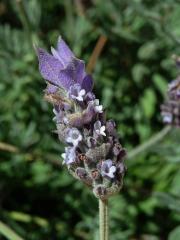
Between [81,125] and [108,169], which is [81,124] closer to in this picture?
[81,125]

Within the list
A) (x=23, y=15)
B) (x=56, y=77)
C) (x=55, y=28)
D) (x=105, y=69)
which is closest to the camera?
(x=56, y=77)

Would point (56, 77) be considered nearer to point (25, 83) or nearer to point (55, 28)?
point (25, 83)

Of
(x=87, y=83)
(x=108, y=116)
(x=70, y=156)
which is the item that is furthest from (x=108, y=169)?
(x=108, y=116)

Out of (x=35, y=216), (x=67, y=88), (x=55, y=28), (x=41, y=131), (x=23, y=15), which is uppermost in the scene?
(x=55, y=28)

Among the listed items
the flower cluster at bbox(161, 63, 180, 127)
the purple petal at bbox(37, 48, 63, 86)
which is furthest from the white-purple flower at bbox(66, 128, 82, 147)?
the flower cluster at bbox(161, 63, 180, 127)

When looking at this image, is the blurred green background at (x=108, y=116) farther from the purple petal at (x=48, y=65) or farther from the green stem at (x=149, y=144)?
the purple petal at (x=48, y=65)

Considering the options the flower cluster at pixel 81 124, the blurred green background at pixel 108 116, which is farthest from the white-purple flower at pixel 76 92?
the blurred green background at pixel 108 116

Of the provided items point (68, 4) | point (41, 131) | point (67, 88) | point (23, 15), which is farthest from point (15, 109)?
point (67, 88)
